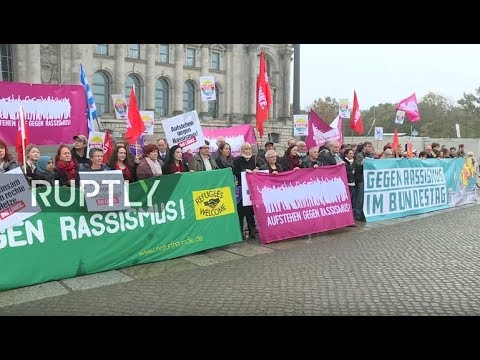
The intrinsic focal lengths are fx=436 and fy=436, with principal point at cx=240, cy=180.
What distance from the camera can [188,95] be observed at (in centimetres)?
5669

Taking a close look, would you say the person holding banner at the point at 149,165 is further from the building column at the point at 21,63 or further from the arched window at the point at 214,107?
the arched window at the point at 214,107

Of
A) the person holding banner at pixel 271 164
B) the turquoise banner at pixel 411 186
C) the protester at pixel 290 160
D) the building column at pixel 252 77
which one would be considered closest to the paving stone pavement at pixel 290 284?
the person holding banner at pixel 271 164

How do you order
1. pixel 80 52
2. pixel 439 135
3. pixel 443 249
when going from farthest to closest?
pixel 439 135 → pixel 80 52 → pixel 443 249

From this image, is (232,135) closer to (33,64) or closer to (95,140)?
(95,140)

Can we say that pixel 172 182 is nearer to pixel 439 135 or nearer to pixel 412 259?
pixel 412 259

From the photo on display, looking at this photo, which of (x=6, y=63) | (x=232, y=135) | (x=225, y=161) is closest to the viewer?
(x=225, y=161)

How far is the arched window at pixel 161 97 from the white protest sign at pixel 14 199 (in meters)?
49.3

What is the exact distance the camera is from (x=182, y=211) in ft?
22.6

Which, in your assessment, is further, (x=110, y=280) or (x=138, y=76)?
(x=138, y=76)

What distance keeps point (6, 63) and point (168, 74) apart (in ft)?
62.5

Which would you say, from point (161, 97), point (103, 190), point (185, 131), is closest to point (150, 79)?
point (161, 97)

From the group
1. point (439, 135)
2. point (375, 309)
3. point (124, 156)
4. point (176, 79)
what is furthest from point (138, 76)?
point (375, 309)

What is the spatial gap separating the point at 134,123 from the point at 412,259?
640 cm

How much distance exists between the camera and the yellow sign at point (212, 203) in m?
7.14
